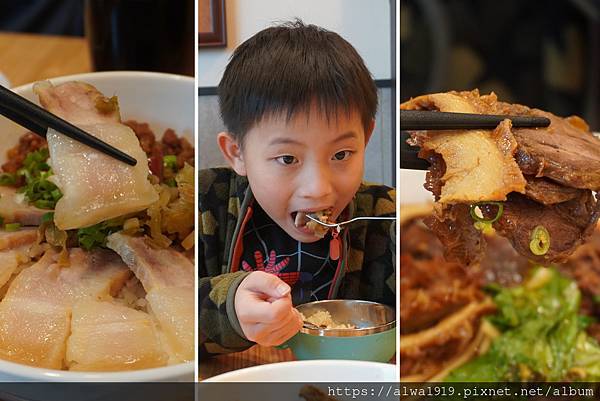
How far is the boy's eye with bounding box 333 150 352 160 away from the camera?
604 millimetres

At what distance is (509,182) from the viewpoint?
67 cm

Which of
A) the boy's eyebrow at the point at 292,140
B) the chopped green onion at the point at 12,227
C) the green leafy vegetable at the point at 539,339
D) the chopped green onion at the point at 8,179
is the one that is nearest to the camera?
the boy's eyebrow at the point at 292,140

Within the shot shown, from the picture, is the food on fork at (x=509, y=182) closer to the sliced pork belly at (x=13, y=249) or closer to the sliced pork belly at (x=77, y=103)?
the sliced pork belly at (x=77, y=103)

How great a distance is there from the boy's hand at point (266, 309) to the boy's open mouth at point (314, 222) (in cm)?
5

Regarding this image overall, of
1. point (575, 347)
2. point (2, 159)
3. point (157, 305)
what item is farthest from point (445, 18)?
point (157, 305)

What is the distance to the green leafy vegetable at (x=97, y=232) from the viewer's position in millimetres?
770

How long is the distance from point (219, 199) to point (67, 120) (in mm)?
227

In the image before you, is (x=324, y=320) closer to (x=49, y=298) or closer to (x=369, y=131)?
(x=369, y=131)

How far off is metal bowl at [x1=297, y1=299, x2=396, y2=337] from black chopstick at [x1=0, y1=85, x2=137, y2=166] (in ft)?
0.87

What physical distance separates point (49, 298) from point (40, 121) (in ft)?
0.61

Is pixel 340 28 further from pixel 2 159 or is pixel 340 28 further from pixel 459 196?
pixel 2 159

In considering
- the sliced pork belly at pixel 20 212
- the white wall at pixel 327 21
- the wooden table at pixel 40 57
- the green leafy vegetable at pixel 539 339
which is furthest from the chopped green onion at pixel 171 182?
the wooden table at pixel 40 57

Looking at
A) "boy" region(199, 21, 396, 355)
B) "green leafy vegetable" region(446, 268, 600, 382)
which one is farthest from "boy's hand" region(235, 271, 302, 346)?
"green leafy vegetable" region(446, 268, 600, 382)

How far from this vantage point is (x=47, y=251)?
784mm
